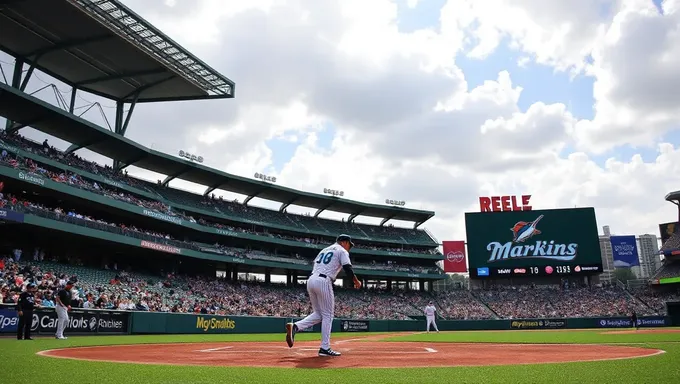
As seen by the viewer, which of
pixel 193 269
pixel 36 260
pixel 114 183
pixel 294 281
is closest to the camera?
pixel 36 260

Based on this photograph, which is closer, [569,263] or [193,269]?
[193,269]

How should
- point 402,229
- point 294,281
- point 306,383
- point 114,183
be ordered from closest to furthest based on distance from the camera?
point 306,383 → point 114,183 → point 294,281 → point 402,229

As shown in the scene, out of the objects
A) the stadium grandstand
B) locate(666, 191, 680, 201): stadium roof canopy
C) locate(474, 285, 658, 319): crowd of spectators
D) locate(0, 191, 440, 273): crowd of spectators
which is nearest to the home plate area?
the stadium grandstand

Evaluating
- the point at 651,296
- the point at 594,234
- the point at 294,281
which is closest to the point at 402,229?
the point at 294,281

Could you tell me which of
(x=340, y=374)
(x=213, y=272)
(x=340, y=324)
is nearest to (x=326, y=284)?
(x=340, y=374)

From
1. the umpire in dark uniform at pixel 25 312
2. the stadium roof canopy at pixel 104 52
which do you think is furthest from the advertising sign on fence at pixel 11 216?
the umpire in dark uniform at pixel 25 312

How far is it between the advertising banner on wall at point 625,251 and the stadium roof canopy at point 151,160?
73.9 feet

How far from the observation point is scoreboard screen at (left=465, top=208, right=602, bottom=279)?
5609 centimetres

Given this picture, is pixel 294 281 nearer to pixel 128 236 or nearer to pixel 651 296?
pixel 128 236

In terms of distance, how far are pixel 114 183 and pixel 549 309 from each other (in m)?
43.7

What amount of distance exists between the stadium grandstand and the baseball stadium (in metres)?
0.18

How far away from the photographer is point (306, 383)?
16.8ft

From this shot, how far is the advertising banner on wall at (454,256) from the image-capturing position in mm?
61844

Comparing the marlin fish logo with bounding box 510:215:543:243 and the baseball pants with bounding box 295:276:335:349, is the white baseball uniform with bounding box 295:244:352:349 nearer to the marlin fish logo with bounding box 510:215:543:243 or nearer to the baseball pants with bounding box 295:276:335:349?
the baseball pants with bounding box 295:276:335:349
